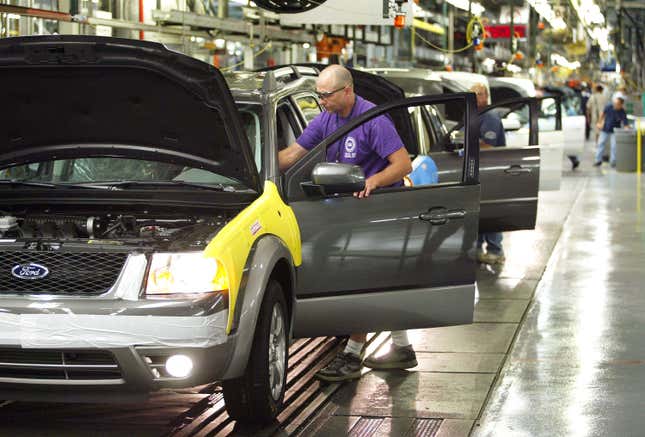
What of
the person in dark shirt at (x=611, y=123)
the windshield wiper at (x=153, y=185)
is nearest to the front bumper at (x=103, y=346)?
the windshield wiper at (x=153, y=185)

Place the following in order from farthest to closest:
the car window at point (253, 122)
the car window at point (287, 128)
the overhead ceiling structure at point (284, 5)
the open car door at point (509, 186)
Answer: the overhead ceiling structure at point (284, 5), the open car door at point (509, 186), the car window at point (287, 128), the car window at point (253, 122)

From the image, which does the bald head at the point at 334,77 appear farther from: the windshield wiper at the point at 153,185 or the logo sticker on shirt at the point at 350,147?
the windshield wiper at the point at 153,185

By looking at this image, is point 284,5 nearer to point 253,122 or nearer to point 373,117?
point 253,122

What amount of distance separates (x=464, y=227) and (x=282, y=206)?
41.2 inches

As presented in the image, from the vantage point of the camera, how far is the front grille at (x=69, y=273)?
5.24 metres

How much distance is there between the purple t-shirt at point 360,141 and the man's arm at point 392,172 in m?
0.04

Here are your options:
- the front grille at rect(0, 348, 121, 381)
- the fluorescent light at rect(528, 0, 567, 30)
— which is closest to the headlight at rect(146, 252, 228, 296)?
the front grille at rect(0, 348, 121, 381)

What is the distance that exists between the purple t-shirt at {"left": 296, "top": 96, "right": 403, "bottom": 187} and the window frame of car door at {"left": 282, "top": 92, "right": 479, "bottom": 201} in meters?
0.24

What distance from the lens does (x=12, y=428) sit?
596 centimetres

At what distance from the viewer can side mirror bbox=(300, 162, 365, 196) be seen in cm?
609

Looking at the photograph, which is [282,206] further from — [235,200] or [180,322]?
[180,322]

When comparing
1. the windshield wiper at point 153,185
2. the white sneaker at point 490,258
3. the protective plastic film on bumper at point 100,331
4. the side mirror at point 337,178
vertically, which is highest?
the side mirror at point 337,178

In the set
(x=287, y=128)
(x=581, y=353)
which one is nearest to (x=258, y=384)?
(x=287, y=128)

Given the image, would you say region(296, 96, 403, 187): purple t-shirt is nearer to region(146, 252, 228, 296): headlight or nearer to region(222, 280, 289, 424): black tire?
region(222, 280, 289, 424): black tire
